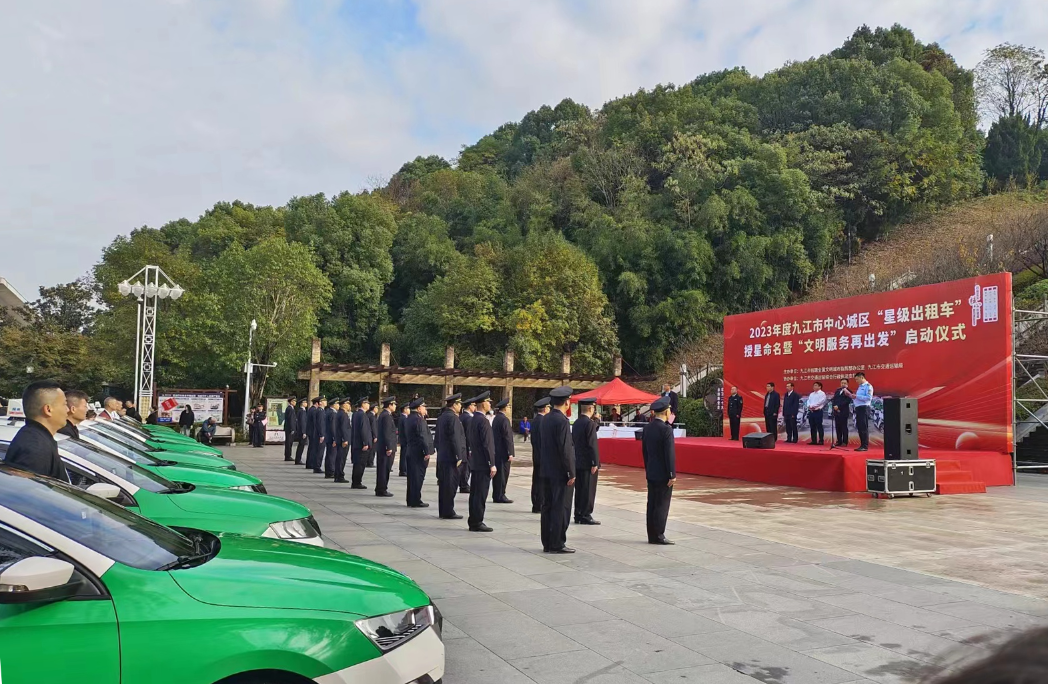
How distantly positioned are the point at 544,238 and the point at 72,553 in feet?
128

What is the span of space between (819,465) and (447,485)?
23.6 ft

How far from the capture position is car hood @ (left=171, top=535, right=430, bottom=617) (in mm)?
2828

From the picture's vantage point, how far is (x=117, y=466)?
570 cm

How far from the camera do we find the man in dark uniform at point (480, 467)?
385 inches

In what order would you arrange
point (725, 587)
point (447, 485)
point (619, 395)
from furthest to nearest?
1. point (619, 395)
2. point (447, 485)
3. point (725, 587)

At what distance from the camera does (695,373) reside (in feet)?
102

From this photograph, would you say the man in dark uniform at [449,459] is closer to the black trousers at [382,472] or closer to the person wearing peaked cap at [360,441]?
the black trousers at [382,472]

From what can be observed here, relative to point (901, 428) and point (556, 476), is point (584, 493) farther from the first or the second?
point (901, 428)

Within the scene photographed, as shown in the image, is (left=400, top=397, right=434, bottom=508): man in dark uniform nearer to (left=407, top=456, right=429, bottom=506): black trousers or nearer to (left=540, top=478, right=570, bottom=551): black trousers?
(left=407, top=456, right=429, bottom=506): black trousers

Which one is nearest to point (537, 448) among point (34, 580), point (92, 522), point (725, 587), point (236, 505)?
point (725, 587)

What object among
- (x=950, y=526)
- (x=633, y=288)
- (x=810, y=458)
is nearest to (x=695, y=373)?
(x=633, y=288)

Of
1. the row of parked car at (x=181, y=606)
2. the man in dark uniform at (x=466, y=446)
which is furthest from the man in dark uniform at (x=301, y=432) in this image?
the row of parked car at (x=181, y=606)

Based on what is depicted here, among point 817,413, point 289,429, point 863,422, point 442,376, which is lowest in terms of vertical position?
point 289,429

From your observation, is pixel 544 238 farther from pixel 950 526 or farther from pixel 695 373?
pixel 950 526
